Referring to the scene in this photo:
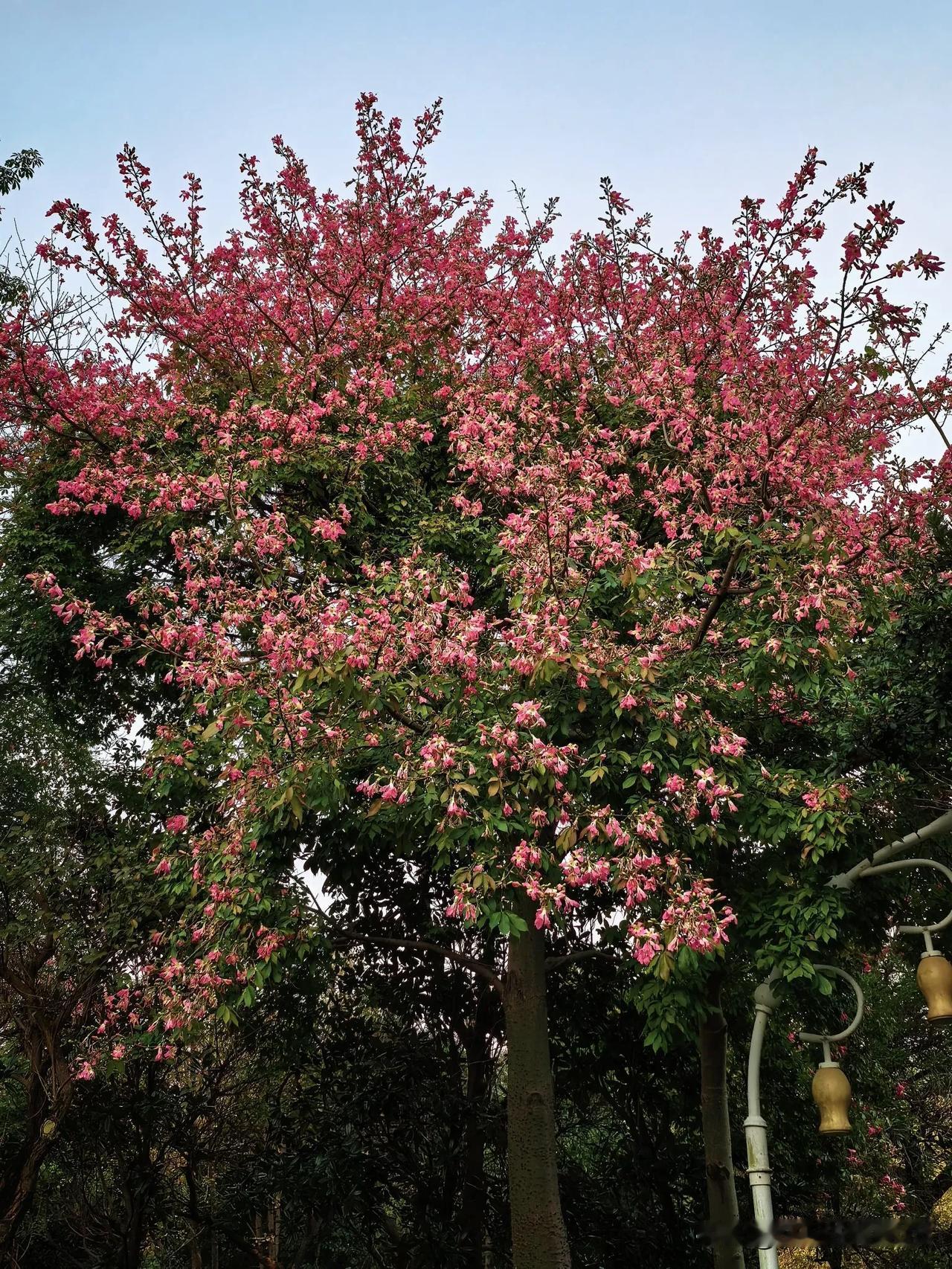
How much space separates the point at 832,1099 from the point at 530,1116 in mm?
4494

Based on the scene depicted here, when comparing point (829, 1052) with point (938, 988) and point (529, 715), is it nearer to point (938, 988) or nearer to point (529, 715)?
point (938, 988)

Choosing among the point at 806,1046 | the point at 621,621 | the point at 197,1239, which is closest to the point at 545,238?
the point at 621,621

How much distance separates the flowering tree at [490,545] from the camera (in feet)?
25.7

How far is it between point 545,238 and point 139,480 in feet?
18.1

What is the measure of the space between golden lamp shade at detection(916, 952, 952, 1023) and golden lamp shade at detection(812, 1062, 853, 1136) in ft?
1.90

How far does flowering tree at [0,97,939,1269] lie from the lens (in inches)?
308

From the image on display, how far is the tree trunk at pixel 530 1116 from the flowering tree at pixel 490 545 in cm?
3

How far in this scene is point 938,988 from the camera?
206 inches

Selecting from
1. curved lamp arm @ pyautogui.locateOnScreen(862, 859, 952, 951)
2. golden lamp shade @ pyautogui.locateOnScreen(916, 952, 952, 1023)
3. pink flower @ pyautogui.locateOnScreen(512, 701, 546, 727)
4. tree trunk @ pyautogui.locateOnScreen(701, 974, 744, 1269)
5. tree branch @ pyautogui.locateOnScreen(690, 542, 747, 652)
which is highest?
tree branch @ pyautogui.locateOnScreen(690, 542, 747, 652)

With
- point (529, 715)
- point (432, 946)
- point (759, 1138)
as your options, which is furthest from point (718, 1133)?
point (529, 715)

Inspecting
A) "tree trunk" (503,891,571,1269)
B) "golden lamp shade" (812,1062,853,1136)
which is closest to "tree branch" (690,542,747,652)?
"tree trunk" (503,891,571,1269)

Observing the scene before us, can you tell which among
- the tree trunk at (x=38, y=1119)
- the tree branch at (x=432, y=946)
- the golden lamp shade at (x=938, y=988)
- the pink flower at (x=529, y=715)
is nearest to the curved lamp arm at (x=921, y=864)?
the golden lamp shade at (x=938, y=988)

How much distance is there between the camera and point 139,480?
10570 millimetres

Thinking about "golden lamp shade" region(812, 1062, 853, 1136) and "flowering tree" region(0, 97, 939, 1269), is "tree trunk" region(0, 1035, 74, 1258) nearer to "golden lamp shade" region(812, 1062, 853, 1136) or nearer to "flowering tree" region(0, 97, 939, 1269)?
"flowering tree" region(0, 97, 939, 1269)
